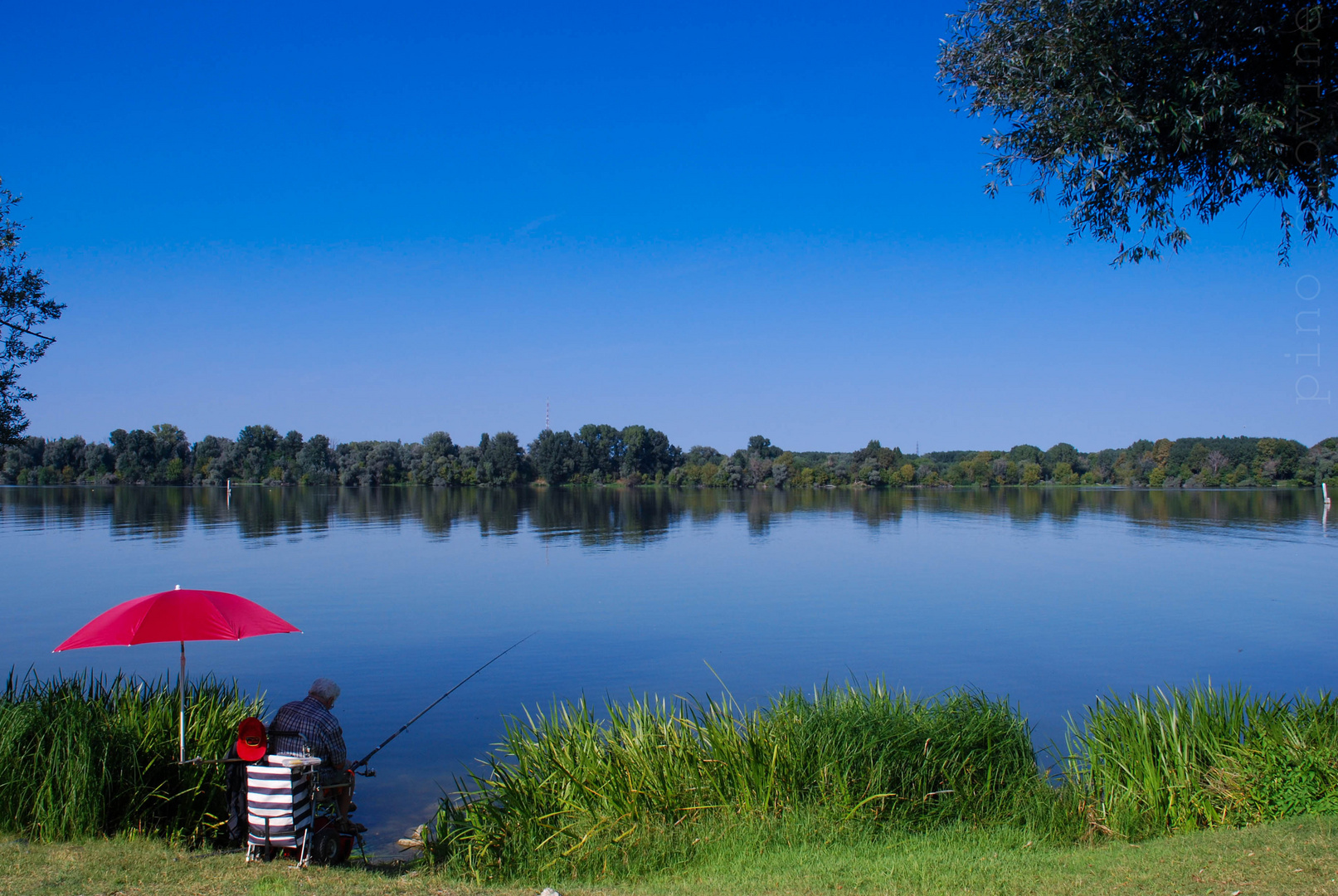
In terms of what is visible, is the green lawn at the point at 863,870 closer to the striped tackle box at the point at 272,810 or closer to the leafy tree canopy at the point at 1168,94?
the striped tackle box at the point at 272,810

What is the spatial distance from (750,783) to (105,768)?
566 centimetres

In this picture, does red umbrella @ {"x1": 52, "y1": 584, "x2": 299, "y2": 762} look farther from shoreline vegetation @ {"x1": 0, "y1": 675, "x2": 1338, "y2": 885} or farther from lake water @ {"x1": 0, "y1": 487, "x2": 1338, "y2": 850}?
lake water @ {"x1": 0, "y1": 487, "x2": 1338, "y2": 850}

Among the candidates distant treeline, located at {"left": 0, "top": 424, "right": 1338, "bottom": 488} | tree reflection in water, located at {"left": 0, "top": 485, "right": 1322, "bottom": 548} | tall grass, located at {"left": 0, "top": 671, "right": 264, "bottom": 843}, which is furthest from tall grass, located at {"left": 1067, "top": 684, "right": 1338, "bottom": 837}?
distant treeline, located at {"left": 0, "top": 424, "right": 1338, "bottom": 488}

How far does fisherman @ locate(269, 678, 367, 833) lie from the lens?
7.34 meters

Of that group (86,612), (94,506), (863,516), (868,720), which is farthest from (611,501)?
(868,720)

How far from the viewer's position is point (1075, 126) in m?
8.76

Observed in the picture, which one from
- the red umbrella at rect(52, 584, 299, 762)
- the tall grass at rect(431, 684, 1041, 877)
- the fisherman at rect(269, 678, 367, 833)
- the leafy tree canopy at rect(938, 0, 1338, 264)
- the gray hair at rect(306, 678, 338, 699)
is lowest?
the tall grass at rect(431, 684, 1041, 877)

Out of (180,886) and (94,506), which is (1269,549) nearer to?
(180,886)

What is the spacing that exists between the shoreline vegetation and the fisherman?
1013 millimetres

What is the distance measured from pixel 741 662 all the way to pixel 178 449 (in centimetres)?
13631

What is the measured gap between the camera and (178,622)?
7.46 metres

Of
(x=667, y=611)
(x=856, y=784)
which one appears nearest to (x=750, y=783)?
(x=856, y=784)

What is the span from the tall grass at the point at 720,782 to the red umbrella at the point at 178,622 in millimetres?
2623

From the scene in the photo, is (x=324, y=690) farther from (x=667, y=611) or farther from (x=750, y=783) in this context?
(x=667, y=611)
